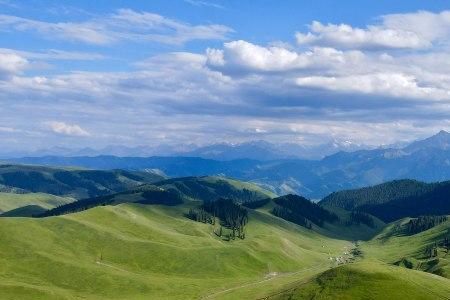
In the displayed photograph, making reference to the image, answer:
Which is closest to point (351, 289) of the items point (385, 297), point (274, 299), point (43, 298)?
point (385, 297)

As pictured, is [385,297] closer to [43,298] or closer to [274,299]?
[274,299]

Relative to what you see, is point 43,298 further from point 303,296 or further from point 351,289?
point 351,289

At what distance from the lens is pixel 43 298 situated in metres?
198

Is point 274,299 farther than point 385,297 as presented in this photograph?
Yes

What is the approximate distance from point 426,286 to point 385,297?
21.6 m

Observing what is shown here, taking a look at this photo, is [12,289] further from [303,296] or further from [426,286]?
[426,286]

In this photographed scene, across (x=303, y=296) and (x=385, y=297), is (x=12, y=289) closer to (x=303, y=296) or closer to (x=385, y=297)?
(x=303, y=296)

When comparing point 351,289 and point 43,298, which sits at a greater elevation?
point 351,289

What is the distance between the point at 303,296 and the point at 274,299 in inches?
443

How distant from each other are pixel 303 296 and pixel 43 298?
3716 inches

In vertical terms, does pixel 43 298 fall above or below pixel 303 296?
below

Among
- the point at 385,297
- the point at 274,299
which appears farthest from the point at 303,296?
the point at 385,297

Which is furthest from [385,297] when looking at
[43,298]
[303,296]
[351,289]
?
[43,298]

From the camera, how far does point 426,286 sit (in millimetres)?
198750
